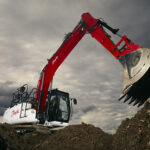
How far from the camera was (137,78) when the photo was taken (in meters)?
5.84

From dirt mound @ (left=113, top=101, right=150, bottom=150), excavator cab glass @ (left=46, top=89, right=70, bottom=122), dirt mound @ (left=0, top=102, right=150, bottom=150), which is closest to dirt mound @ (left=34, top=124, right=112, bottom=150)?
dirt mound @ (left=0, top=102, right=150, bottom=150)

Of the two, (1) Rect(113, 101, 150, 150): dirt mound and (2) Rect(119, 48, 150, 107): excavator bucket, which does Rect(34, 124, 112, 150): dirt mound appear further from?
(2) Rect(119, 48, 150, 107): excavator bucket

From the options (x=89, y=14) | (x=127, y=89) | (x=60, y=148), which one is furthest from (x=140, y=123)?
(x=89, y=14)

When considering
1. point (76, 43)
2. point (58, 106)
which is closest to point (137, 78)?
point (76, 43)

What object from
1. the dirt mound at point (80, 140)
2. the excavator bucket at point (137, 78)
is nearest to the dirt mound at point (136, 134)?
the excavator bucket at point (137, 78)

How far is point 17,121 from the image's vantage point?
1062 centimetres

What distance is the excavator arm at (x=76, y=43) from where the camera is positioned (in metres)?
7.10

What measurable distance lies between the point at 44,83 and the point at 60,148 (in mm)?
3943

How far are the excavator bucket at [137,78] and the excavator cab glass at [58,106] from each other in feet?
15.9

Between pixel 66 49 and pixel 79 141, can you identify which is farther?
pixel 66 49

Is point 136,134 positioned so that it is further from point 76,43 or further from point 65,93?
point 65,93

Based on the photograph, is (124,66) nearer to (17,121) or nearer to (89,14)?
(89,14)

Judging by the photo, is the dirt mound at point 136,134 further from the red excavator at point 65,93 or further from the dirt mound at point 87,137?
the red excavator at point 65,93

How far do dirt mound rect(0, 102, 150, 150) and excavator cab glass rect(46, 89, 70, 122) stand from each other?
2.92ft
